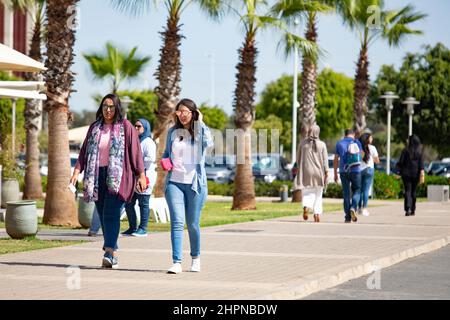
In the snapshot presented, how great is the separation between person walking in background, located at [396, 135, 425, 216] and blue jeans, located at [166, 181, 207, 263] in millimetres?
11829

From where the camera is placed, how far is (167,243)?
583 inches

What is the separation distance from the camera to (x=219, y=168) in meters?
48.8

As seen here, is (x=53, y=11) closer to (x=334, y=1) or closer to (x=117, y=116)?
(x=117, y=116)

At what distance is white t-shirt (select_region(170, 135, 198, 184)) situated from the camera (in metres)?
11.2

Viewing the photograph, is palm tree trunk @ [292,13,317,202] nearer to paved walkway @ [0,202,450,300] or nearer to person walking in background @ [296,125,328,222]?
person walking in background @ [296,125,328,222]

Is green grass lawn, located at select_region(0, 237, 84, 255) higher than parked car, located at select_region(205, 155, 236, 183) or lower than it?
lower

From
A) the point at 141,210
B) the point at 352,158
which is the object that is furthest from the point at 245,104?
the point at 141,210

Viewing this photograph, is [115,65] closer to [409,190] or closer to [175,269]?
[409,190]

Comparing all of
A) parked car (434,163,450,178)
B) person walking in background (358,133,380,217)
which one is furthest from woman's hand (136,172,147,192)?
parked car (434,163,450,178)

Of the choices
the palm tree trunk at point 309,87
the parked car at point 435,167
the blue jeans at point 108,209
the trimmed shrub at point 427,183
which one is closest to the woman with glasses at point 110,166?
the blue jeans at point 108,209

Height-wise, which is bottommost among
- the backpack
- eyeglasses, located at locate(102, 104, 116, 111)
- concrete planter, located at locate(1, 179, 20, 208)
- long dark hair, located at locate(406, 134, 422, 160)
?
concrete planter, located at locate(1, 179, 20, 208)

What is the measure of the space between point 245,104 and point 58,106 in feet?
28.8
